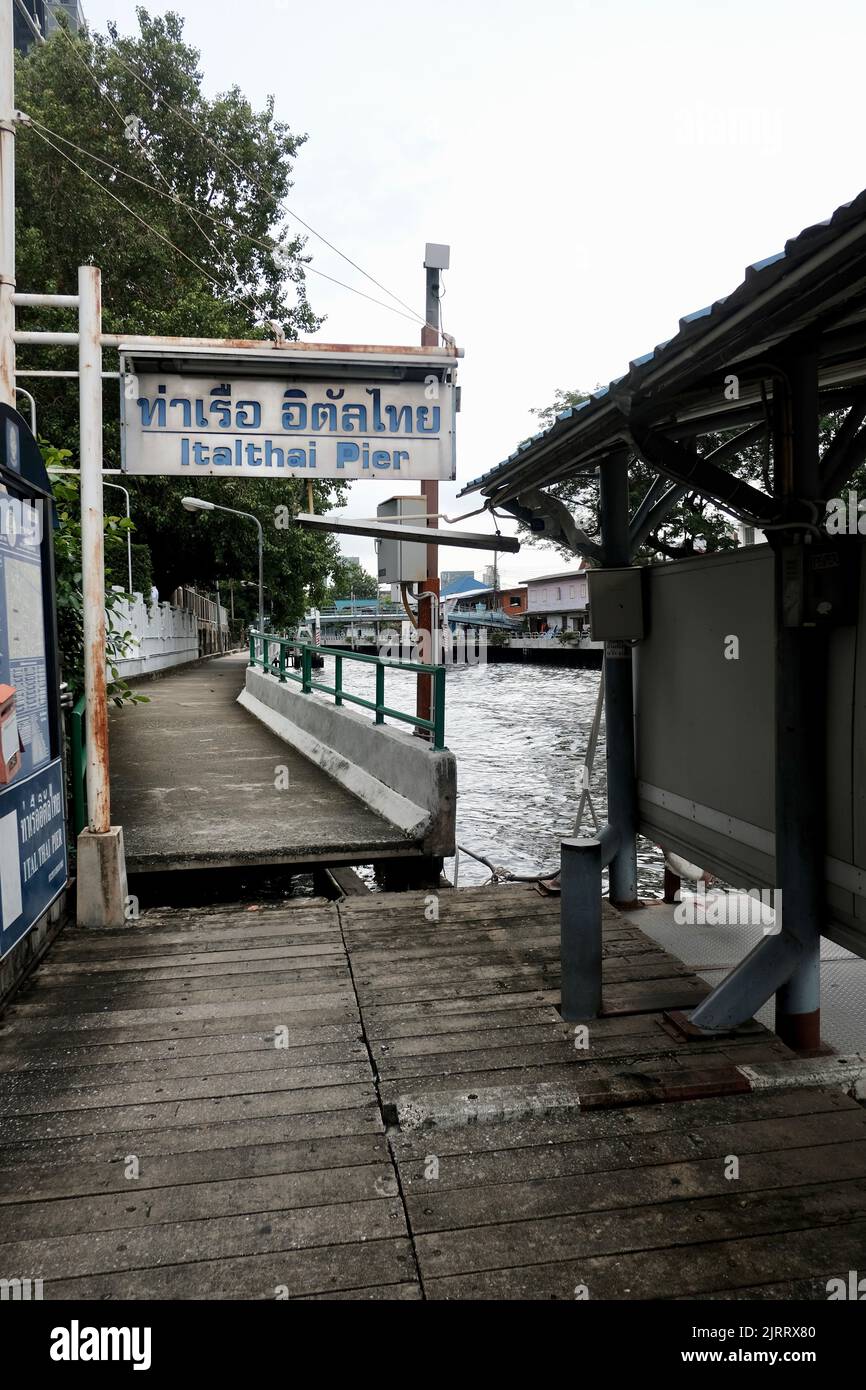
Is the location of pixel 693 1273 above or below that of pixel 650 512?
below

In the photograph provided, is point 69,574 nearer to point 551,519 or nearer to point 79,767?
point 79,767

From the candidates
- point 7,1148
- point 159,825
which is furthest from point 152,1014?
point 159,825

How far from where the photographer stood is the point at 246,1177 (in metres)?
3.15

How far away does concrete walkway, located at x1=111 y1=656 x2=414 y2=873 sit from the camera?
716 cm

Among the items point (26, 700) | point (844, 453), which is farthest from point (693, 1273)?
point (26, 700)

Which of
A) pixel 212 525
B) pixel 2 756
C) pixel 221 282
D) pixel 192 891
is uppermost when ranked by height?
pixel 221 282

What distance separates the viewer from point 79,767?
19.8 feet

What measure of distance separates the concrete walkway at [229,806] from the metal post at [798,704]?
13.3 feet

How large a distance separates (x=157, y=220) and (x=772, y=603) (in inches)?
1168

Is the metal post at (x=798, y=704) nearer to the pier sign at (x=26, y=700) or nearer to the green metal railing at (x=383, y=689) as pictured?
the pier sign at (x=26, y=700)

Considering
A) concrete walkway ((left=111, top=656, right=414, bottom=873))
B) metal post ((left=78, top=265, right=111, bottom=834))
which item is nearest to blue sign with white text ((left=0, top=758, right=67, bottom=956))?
metal post ((left=78, top=265, right=111, bottom=834))
